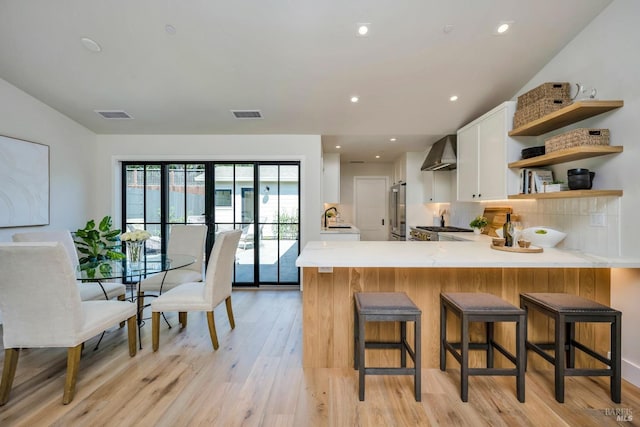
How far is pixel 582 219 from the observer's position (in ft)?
8.20

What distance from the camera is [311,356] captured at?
7.42 ft

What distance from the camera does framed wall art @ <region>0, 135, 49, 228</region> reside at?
311 centimetres

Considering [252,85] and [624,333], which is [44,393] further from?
[624,333]

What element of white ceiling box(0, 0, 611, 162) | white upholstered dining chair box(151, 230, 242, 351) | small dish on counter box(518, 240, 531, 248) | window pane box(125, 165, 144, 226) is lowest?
white upholstered dining chair box(151, 230, 242, 351)

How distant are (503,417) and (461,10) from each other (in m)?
2.88

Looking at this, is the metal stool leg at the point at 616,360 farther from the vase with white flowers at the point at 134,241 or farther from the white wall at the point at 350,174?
the white wall at the point at 350,174

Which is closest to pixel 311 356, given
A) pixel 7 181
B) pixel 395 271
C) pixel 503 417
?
pixel 395 271

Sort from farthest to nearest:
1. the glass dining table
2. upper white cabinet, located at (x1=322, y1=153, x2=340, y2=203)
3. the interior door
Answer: the interior door
upper white cabinet, located at (x1=322, y1=153, x2=340, y2=203)
the glass dining table

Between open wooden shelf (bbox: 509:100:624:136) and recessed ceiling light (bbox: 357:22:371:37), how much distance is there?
1.67 meters

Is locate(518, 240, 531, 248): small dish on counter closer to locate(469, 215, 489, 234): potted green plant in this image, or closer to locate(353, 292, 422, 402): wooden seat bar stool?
locate(353, 292, 422, 402): wooden seat bar stool

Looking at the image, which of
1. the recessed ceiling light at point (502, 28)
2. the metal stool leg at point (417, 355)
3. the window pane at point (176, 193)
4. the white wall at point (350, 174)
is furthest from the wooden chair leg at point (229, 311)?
the white wall at point (350, 174)

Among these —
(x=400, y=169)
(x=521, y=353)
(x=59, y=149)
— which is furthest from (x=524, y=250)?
(x=59, y=149)

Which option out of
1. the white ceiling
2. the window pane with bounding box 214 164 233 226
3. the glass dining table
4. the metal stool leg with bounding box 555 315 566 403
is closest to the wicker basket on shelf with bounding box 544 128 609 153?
the white ceiling

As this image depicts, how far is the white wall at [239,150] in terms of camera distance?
4.30 m
